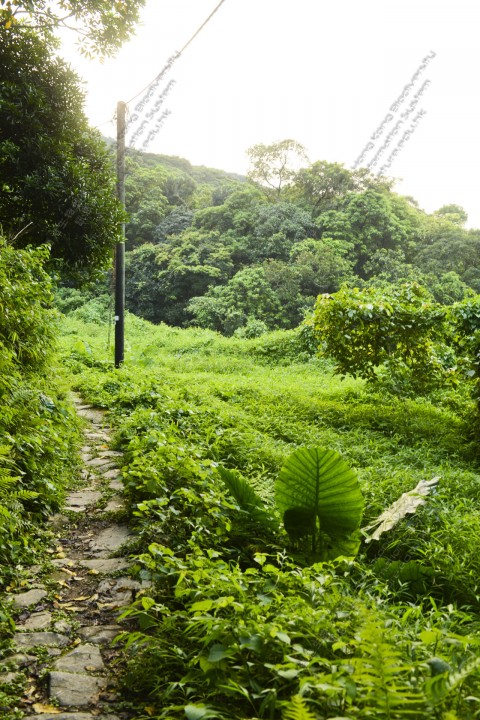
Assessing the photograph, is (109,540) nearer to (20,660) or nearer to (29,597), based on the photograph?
(29,597)

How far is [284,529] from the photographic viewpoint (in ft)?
11.5

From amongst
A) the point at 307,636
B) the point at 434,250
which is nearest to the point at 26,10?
the point at 307,636

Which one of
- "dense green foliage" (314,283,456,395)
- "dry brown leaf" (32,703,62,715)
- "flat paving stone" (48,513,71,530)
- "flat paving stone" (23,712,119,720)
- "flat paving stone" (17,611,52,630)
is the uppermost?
"dense green foliage" (314,283,456,395)

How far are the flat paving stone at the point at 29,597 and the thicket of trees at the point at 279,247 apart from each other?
18604 millimetres

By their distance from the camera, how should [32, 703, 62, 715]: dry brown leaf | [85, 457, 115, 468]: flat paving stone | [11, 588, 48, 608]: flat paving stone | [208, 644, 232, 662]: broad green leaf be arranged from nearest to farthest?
[208, 644, 232, 662]: broad green leaf
[32, 703, 62, 715]: dry brown leaf
[11, 588, 48, 608]: flat paving stone
[85, 457, 115, 468]: flat paving stone

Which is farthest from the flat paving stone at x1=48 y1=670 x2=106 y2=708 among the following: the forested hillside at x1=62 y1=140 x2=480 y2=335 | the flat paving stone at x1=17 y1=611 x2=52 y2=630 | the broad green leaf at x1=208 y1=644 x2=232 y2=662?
the forested hillside at x1=62 y1=140 x2=480 y2=335

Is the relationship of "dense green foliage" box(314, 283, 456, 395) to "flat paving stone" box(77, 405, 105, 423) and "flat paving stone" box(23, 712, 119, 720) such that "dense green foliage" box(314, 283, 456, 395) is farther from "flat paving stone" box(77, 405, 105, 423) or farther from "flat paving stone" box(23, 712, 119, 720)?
"flat paving stone" box(23, 712, 119, 720)

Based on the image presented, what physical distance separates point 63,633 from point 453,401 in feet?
26.7

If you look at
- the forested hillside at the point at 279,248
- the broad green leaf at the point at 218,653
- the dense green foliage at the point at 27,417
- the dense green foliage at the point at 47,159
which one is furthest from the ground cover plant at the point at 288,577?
the forested hillside at the point at 279,248

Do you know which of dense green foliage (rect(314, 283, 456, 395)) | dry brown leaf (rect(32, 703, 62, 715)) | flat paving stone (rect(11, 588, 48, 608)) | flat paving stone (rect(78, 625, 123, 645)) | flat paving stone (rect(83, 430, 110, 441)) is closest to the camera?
dry brown leaf (rect(32, 703, 62, 715))

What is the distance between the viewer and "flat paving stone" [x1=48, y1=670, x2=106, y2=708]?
211 centimetres

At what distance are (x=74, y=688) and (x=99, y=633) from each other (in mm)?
440

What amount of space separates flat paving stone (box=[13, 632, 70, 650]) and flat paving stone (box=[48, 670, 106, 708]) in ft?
0.76

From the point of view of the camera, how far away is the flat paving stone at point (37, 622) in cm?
260
